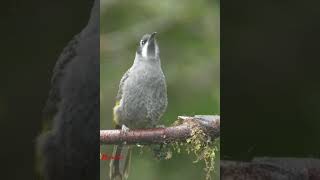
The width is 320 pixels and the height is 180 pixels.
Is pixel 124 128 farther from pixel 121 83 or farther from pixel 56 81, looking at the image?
pixel 56 81

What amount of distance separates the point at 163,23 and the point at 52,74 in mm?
901

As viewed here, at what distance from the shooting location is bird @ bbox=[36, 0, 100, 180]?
387 cm

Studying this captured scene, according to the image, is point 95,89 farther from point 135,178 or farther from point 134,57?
point 135,178

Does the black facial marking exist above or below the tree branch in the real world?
above

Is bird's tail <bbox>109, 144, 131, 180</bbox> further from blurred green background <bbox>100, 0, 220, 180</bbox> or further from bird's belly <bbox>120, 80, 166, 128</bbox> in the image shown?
bird's belly <bbox>120, 80, 166, 128</bbox>

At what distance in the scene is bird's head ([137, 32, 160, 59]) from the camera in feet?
12.7

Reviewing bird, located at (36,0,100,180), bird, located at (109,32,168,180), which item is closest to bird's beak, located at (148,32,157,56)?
bird, located at (109,32,168,180)

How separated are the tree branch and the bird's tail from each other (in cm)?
5

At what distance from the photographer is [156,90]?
392 cm

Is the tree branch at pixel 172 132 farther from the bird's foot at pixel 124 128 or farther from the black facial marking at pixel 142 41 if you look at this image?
the black facial marking at pixel 142 41

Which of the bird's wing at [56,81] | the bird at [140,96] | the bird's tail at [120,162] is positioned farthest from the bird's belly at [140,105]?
the bird's wing at [56,81]

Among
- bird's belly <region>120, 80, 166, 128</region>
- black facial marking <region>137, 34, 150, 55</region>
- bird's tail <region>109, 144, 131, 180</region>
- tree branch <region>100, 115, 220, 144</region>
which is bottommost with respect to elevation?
bird's tail <region>109, 144, 131, 180</region>
